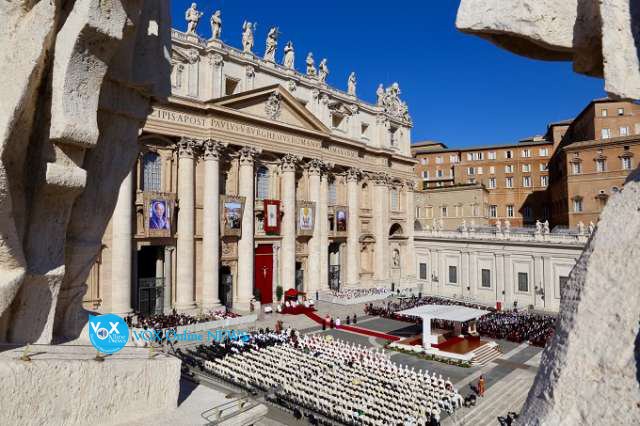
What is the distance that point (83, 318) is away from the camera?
600cm

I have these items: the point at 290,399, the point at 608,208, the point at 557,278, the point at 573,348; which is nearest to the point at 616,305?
the point at 573,348

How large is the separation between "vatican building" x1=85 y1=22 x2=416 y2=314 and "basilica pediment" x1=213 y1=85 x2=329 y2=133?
3.7 inches

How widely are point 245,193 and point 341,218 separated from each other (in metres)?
10.8

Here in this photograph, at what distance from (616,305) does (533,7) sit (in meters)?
1.66

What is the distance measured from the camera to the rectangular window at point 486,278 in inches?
1519

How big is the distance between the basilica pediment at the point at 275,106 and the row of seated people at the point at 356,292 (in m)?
13.6

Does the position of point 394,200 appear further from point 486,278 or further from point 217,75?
point 217,75

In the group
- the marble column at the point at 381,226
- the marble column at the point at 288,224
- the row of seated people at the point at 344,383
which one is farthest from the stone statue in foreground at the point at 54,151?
the marble column at the point at 381,226

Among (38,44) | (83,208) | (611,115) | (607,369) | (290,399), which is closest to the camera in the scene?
(607,369)

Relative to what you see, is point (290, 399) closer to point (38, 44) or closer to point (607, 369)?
point (38, 44)

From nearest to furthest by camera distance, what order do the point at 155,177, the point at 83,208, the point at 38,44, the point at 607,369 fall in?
the point at 607,369 → the point at 38,44 → the point at 83,208 → the point at 155,177

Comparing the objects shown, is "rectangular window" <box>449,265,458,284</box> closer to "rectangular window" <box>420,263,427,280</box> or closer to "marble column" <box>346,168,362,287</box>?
"rectangular window" <box>420,263,427,280</box>

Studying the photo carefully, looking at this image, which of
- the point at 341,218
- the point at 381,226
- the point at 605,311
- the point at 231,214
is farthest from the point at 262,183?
the point at 605,311

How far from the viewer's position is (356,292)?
3803 centimetres
